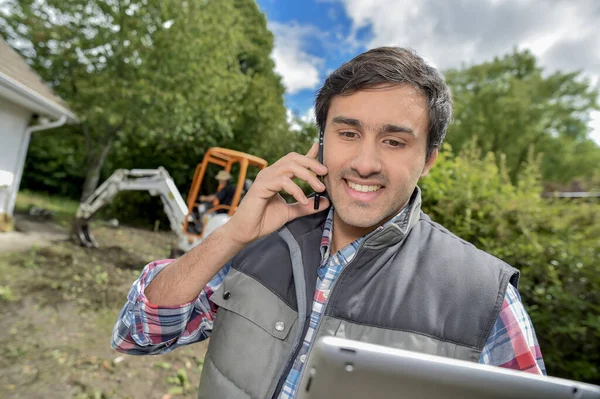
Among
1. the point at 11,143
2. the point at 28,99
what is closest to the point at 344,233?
the point at 28,99

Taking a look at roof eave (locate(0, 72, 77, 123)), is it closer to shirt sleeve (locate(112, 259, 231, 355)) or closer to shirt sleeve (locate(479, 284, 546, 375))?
shirt sleeve (locate(112, 259, 231, 355))

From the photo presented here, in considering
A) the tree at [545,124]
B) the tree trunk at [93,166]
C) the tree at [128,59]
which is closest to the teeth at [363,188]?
the tree at [128,59]

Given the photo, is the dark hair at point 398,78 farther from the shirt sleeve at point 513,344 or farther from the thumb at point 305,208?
the shirt sleeve at point 513,344

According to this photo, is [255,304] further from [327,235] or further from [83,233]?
[83,233]

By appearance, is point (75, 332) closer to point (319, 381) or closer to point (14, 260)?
point (14, 260)

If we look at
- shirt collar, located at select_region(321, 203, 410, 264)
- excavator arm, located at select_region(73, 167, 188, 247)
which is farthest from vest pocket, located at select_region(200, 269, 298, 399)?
excavator arm, located at select_region(73, 167, 188, 247)

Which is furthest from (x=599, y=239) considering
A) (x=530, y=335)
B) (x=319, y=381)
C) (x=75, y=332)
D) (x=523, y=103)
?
(x=523, y=103)

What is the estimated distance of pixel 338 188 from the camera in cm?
140

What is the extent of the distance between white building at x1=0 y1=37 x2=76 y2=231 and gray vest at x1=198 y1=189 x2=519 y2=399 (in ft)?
25.6

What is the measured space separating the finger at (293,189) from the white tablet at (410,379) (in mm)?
867

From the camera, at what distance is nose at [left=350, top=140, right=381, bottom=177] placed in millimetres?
1315

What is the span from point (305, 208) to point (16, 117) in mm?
9207

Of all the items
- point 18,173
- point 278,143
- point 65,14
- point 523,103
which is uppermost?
point 523,103

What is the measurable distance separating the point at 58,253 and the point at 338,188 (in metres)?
7.55
